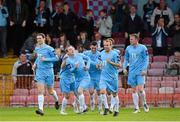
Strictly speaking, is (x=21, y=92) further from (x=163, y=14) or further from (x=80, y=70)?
(x=163, y=14)

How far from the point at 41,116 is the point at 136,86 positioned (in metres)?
3.48

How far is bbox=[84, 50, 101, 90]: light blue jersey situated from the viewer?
24641 millimetres

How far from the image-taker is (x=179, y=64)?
27891mm

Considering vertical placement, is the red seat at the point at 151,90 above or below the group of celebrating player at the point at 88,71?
below

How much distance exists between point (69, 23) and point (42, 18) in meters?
1.09

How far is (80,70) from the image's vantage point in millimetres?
23516

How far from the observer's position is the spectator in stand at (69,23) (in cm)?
2928

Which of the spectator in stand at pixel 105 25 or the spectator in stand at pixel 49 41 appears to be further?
the spectator in stand at pixel 105 25

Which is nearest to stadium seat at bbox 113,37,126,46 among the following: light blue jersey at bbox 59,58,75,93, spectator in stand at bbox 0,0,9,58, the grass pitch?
spectator in stand at bbox 0,0,9,58

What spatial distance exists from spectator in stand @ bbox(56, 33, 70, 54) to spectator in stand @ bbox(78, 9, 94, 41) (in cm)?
143

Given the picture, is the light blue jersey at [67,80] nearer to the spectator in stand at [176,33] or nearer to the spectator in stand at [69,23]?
the spectator in stand at [69,23]

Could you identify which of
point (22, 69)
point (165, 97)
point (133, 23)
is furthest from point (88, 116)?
point (133, 23)

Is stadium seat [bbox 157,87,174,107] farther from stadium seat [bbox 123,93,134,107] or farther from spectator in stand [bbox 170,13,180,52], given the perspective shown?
spectator in stand [bbox 170,13,180,52]

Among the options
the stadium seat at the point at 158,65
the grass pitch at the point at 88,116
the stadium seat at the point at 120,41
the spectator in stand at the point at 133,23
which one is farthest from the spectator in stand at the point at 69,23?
the grass pitch at the point at 88,116
